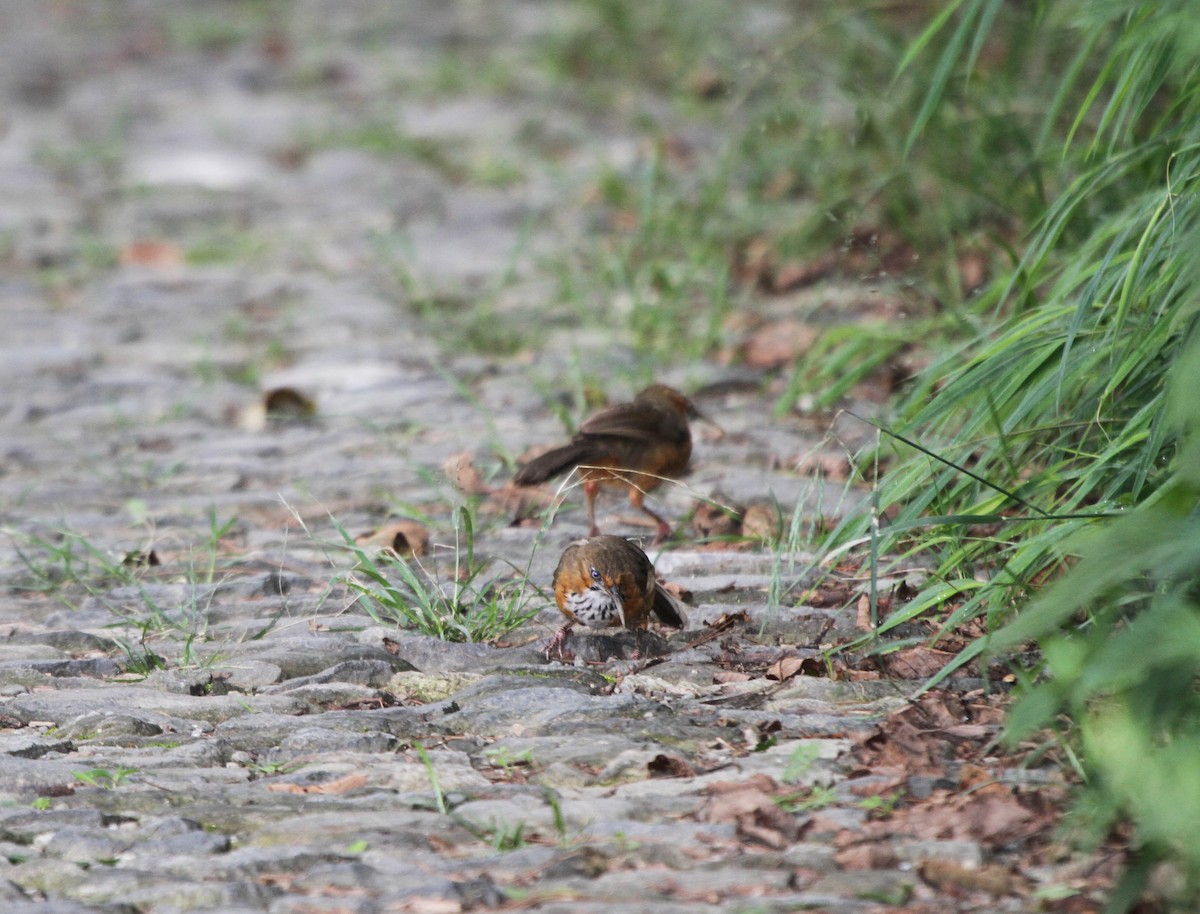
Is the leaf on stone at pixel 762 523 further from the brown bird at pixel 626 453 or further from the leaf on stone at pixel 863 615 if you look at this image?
the leaf on stone at pixel 863 615

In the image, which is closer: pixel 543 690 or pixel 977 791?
pixel 977 791

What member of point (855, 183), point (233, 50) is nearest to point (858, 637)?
point (855, 183)

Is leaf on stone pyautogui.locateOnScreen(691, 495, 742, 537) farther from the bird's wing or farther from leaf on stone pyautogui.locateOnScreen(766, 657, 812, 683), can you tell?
leaf on stone pyautogui.locateOnScreen(766, 657, 812, 683)

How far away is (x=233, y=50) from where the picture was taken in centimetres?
1341

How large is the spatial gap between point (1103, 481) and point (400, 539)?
1.90 m

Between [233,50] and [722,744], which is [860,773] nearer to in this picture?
[722,744]

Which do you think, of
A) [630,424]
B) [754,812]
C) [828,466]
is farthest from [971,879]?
[828,466]

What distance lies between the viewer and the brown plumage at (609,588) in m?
3.71

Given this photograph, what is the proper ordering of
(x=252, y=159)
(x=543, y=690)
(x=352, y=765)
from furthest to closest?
(x=252, y=159) < (x=543, y=690) < (x=352, y=765)

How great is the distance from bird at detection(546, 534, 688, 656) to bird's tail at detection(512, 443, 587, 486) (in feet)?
1.87

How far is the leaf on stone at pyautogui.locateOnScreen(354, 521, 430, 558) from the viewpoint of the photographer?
178 inches

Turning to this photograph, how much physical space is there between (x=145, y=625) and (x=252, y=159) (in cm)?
691

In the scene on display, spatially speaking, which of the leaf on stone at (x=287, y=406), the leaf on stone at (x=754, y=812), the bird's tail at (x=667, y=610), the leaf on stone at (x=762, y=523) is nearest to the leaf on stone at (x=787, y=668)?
the bird's tail at (x=667, y=610)

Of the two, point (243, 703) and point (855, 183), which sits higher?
point (855, 183)
